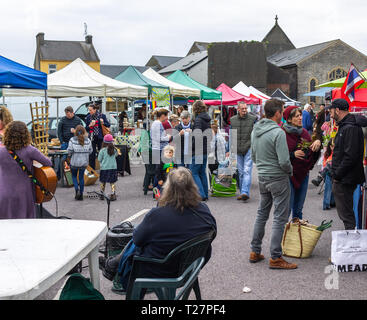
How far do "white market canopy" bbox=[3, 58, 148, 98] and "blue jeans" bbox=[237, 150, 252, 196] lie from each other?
A: 20.6 feet

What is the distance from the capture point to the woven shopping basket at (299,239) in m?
5.42

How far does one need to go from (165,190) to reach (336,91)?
7.64m

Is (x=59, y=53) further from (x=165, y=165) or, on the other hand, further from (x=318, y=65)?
(x=165, y=165)

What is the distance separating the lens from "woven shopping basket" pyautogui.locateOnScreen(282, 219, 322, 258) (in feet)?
17.8

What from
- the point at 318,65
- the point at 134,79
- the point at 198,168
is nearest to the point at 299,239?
the point at 198,168

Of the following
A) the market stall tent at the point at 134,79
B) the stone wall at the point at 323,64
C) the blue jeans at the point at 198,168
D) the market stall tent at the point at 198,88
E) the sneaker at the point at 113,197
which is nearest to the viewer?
the blue jeans at the point at 198,168

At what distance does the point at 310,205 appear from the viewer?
337 inches

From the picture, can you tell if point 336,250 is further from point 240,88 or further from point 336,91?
point 240,88

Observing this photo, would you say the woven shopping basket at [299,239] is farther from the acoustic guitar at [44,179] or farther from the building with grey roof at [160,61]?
the building with grey roof at [160,61]

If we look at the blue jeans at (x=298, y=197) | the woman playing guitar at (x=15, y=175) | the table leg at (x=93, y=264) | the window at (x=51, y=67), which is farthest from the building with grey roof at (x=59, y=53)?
the table leg at (x=93, y=264)

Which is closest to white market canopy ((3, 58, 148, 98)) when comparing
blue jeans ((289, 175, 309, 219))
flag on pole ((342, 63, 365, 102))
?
blue jeans ((289, 175, 309, 219))

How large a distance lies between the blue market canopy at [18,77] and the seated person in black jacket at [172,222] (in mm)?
5664

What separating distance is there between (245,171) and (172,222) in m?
5.81
